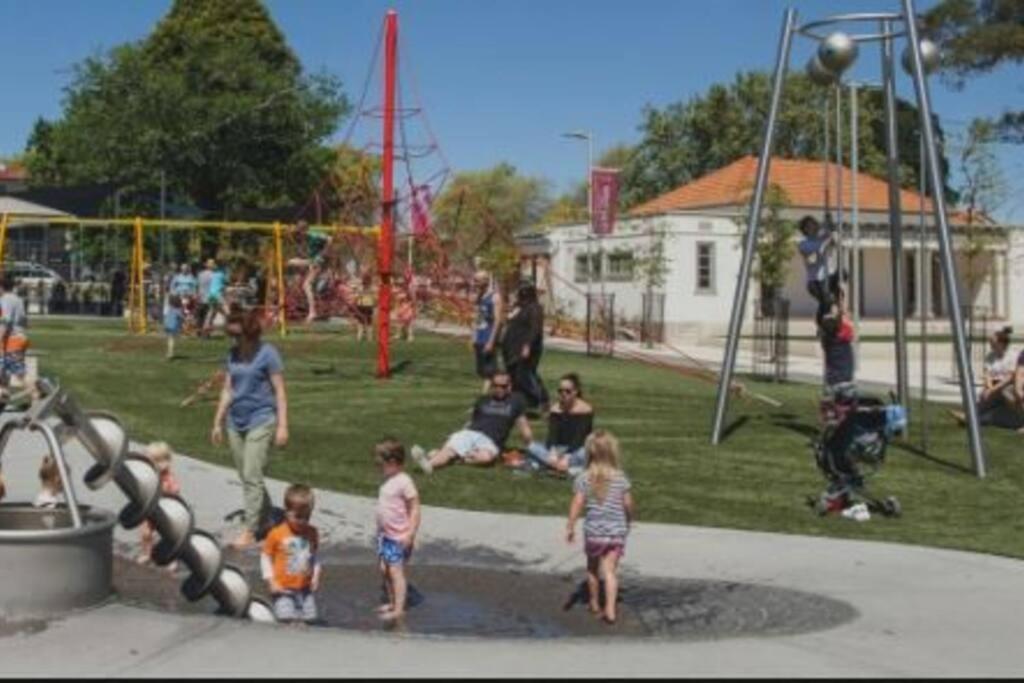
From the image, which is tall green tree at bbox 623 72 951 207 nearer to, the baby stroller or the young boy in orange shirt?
the baby stroller

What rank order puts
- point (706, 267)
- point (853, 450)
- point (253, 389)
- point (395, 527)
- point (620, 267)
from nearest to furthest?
point (395, 527) → point (253, 389) → point (853, 450) → point (706, 267) → point (620, 267)

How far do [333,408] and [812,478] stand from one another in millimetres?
7294

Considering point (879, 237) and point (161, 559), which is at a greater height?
point (879, 237)

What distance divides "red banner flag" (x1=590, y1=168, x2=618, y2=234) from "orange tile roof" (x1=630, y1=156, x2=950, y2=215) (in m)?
13.8

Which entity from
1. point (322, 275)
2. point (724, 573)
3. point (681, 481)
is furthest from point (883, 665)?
point (322, 275)

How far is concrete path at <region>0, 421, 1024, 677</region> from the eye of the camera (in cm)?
634

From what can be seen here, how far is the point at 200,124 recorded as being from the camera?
5441 cm

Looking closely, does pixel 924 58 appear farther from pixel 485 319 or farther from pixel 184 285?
pixel 184 285

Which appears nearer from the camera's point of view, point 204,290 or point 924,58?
point 924,58

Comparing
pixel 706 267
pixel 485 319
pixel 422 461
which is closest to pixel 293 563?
pixel 422 461

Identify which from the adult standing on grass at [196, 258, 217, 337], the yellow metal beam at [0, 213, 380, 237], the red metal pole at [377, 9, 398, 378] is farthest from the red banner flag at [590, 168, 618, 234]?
the red metal pole at [377, 9, 398, 378]

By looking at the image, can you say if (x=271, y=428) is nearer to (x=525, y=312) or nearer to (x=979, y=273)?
(x=525, y=312)

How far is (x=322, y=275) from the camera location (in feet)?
90.6

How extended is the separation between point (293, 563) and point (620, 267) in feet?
130
